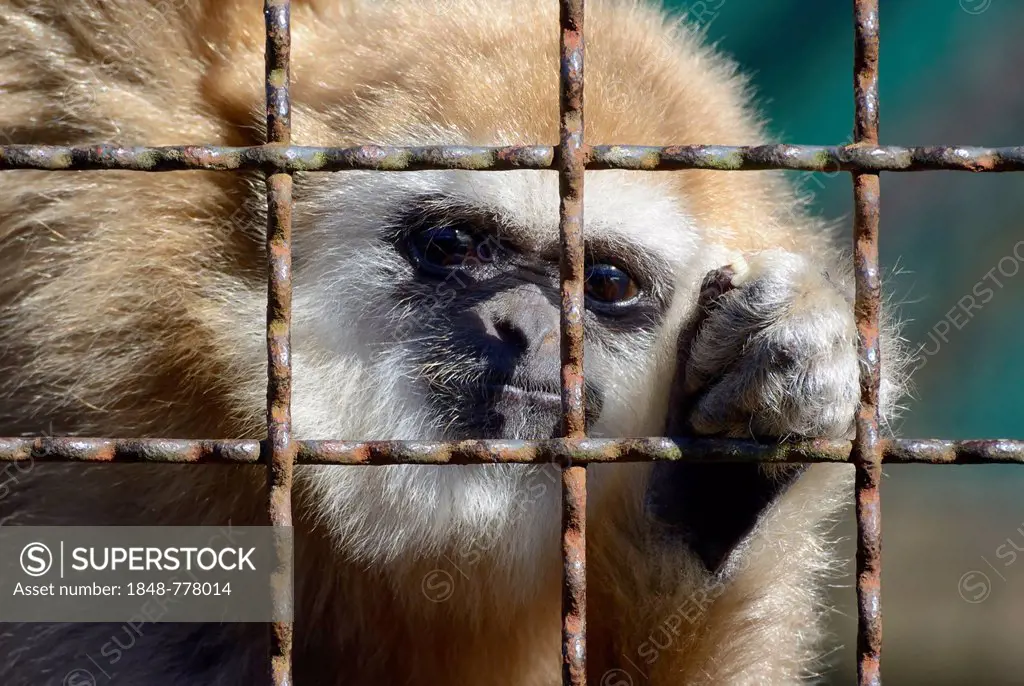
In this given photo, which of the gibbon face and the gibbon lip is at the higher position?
the gibbon face

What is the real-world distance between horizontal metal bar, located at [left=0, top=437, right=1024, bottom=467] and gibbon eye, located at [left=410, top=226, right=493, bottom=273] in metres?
0.86

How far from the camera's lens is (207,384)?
7.97 ft

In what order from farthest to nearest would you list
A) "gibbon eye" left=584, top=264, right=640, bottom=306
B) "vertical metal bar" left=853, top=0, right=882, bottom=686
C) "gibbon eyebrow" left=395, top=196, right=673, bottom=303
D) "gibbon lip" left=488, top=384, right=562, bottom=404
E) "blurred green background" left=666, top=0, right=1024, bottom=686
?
1. "blurred green background" left=666, top=0, right=1024, bottom=686
2. "gibbon eye" left=584, top=264, right=640, bottom=306
3. "gibbon eyebrow" left=395, top=196, right=673, bottom=303
4. "gibbon lip" left=488, top=384, right=562, bottom=404
5. "vertical metal bar" left=853, top=0, right=882, bottom=686

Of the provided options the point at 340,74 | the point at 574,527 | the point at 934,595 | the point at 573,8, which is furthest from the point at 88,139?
the point at 934,595

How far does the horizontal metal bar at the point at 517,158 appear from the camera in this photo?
5.70 ft

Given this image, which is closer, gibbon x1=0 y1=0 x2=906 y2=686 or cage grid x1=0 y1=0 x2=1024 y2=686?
cage grid x1=0 y1=0 x2=1024 y2=686

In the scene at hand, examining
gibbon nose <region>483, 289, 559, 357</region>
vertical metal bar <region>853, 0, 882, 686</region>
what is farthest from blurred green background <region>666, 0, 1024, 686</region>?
vertical metal bar <region>853, 0, 882, 686</region>

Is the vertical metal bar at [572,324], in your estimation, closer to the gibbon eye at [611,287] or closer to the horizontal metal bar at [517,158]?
the horizontal metal bar at [517,158]

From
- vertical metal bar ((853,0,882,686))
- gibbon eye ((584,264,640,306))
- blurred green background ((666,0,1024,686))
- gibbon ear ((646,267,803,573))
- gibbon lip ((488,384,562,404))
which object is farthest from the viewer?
blurred green background ((666,0,1024,686))

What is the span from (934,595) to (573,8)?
4.63m

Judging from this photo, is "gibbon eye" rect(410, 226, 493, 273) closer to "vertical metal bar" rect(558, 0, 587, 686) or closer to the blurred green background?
"vertical metal bar" rect(558, 0, 587, 686)

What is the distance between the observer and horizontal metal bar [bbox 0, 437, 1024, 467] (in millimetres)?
1717

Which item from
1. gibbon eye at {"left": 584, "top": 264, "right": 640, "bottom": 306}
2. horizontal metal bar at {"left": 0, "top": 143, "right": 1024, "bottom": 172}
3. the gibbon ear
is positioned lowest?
the gibbon ear

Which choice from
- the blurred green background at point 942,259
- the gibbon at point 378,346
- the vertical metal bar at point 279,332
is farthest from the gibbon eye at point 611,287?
the blurred green background at point 942,259
